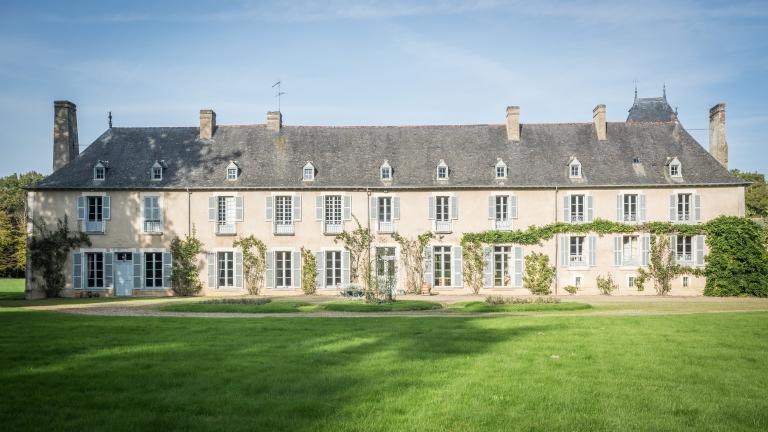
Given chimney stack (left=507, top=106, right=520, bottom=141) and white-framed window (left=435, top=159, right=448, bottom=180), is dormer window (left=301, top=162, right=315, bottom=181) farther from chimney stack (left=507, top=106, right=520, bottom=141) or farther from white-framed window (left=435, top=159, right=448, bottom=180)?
chimney stack (left=507, top=106, right=520, bottom=141)

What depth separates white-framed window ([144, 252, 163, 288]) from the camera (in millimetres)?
28297

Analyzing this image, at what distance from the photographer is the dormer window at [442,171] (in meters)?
29.0

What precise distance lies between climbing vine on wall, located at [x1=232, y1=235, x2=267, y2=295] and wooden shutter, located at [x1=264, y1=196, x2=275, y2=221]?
3.99 feet

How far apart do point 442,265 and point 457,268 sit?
739mm

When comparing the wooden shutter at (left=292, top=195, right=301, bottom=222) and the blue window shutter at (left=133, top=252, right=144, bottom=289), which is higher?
the wooden shutter at (left=292, top=195, right=301, bottom=222)

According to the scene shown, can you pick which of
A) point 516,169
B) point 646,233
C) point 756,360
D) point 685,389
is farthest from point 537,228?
point 685,389

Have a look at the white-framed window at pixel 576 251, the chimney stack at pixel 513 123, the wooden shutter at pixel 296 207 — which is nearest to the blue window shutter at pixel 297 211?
the wooden shutter at pixel 296 207

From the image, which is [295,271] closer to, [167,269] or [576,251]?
[167,269]

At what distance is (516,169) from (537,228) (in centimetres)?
316

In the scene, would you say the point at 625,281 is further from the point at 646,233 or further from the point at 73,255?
the point at 73,255

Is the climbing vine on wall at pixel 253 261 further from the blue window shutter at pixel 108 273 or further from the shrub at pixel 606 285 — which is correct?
the shrub at pixel 606 285

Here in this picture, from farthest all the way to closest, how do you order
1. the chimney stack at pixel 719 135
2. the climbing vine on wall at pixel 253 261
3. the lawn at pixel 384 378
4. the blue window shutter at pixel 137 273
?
the chimney stack at pixel 719 135, the climbing vine on wall at pixel 253 261, the blue window shutter at pixel 137 273, the lawn at pixel 384 378

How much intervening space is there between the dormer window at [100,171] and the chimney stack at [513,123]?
20.4 meters

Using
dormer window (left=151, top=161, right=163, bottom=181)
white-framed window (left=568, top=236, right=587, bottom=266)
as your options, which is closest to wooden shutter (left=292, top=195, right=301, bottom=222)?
dormer window (left=151, top=161, right=163, bottom=181)
